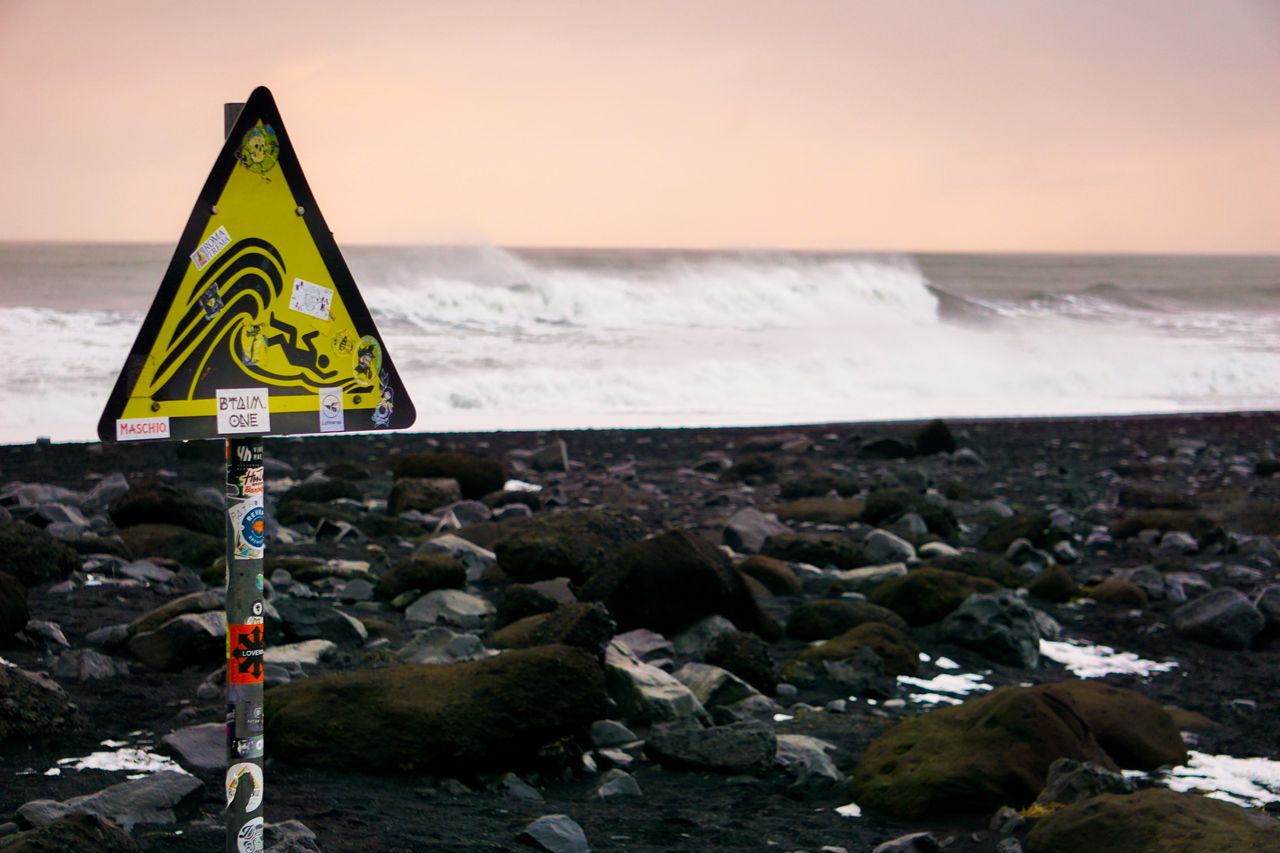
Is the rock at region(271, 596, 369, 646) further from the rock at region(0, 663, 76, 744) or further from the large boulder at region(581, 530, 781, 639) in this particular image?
the rock at region(0, 663, 76, 744)

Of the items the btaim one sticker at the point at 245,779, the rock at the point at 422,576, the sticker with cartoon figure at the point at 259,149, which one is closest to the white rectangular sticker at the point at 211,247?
the sticker with cartoon figure at the point at 259,149

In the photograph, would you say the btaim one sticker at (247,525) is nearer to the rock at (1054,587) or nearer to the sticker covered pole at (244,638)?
the sticker covered pole at (244,638)

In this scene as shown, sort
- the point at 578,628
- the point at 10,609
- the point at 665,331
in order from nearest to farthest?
1. the point at 578,628
2. the point at 10,609
3. the point at 665,331

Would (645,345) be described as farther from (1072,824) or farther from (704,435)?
(1072,824)

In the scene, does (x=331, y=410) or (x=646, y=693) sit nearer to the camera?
(x=331, y=410)

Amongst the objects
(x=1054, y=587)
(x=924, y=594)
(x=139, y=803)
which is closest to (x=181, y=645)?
(x=139, y=803)

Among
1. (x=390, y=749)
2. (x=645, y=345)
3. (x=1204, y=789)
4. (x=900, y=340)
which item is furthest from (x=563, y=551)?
(x=900, y=340)

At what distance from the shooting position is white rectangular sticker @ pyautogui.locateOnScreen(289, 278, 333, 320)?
2.74m

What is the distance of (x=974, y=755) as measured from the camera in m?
4.73

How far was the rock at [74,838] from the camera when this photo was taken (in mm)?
3201

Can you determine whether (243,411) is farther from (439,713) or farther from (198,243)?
(439,713)

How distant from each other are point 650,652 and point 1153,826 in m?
3.00

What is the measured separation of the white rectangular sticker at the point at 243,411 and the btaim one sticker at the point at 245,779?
2.44ft

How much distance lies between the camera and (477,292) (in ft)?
92.9
